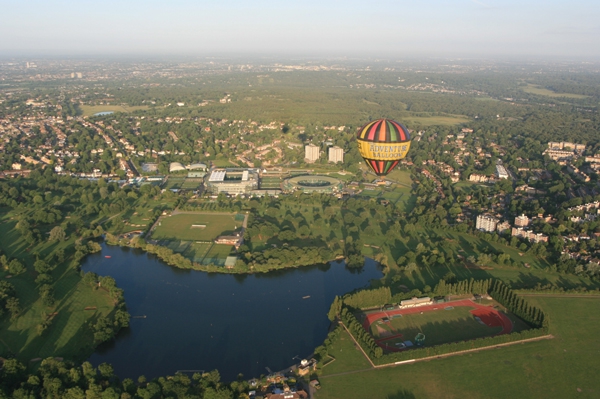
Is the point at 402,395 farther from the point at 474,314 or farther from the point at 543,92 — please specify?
the point at 543,92

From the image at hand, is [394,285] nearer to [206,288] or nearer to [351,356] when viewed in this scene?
[351,356]

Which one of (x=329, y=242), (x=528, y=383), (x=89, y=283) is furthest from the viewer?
(x=329, y=242)

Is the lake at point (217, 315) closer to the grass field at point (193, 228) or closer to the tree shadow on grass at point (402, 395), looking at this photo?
the grass field at point (193, 228)

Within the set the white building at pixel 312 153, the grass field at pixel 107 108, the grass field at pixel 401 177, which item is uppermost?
the grass field at pixel 107 108

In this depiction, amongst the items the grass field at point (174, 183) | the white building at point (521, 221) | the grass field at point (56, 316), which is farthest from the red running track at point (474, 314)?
the grass field at point (174, 183)

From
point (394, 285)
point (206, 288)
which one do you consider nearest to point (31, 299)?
point (206, 288)

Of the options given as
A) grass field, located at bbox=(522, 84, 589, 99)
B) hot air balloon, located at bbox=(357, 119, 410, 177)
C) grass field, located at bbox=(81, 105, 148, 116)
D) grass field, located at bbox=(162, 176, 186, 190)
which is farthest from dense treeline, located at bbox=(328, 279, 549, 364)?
grass field, located at bbox=(522, 84, 589, 99)

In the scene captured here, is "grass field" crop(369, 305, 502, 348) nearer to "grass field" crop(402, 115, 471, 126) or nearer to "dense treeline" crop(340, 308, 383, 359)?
"dense treeline" crop(340, 308, 383, 359)
